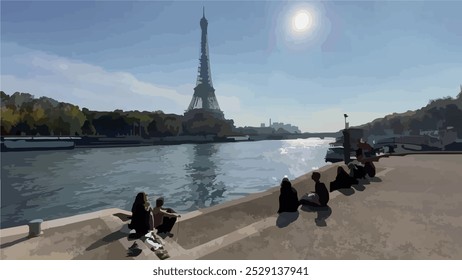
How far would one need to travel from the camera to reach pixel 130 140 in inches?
4058

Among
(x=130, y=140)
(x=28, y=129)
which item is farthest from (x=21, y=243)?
(x=130, y=140)

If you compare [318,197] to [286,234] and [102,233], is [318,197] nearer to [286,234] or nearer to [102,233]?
[286,234]

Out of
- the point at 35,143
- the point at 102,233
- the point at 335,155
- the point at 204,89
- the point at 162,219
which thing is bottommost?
the point at 335,155

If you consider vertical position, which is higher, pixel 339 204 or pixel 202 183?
pixel 339 204

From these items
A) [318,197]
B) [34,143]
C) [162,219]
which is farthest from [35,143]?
[318,197]

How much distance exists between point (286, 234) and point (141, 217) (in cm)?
337

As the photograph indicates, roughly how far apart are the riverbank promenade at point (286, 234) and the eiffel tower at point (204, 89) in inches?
5487

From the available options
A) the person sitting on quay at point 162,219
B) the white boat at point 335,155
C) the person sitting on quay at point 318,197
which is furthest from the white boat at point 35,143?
the person sitting on quay at point 318,197

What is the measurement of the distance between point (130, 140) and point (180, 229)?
10111cm

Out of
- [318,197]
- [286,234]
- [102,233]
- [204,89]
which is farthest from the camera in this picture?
[204,89]

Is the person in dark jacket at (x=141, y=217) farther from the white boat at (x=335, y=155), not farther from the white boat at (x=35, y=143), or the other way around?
the white boat at (x=35, y=143)

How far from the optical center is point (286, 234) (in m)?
6.62

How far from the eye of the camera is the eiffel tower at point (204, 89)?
14475cm
